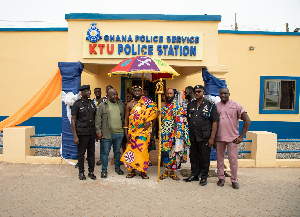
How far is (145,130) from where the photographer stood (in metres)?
4.79

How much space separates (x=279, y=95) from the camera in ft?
32.6

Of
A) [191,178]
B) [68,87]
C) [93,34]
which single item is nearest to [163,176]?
[191,178]

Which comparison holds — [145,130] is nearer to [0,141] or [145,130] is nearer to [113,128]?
[113,128]

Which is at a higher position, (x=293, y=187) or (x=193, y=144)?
(x=193, y=144)

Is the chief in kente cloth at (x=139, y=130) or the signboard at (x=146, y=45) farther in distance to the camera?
the signboard at (x=146, y=45)

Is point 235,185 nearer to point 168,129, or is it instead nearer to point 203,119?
point 203,119

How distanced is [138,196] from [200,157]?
1516 mm

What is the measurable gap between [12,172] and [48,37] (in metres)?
6.56

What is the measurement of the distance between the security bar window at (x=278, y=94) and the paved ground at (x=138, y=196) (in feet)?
17.6

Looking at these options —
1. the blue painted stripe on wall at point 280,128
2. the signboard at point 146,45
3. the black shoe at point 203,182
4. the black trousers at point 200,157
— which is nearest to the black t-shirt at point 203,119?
the black trousers at point 200,157

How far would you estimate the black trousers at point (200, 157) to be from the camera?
4566mm

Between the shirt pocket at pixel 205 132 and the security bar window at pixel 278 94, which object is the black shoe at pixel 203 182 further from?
the security bar window at pixel 278 94

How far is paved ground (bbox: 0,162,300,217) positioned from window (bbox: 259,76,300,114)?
17.1ft

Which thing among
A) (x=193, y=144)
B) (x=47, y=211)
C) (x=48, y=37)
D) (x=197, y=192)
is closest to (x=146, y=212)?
(x=197, y=192)
